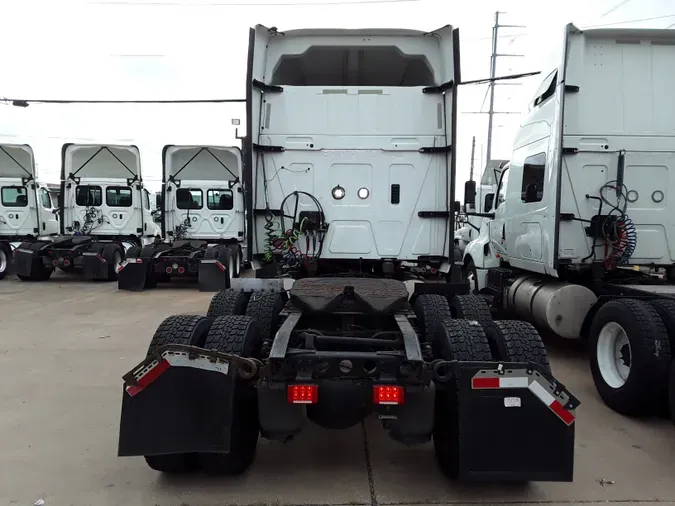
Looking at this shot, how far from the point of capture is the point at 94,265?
12078 mm

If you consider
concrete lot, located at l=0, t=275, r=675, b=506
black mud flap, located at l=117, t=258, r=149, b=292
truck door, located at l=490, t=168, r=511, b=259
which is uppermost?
truck door, located at l=490, t=168, r=511, b=259

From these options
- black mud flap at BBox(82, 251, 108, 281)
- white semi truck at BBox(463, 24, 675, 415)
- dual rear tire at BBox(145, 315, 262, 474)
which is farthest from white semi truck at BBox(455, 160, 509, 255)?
black mud flap at BBox(82, 251, 108, 281)

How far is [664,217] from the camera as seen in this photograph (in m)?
5.54

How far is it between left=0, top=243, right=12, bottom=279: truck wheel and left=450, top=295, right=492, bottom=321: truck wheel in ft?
43.5

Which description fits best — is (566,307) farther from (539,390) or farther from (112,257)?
(112,257)

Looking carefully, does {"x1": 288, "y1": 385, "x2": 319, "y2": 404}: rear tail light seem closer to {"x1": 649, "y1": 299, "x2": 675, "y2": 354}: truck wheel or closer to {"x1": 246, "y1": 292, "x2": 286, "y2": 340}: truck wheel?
{"x1": 246, "y1": 292, "x2": 286, "y2": 340}: truck wheel

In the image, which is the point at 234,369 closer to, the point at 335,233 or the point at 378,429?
the point at 378,429

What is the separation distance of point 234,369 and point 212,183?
10.6 m

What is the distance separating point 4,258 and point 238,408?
44.0 ft

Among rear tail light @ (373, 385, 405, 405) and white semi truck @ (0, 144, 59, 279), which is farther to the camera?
white semi truck @ (0, 144, 59, 279)

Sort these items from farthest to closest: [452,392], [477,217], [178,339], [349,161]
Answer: [477,217] < [349,161] < [178,339] < [452,392]

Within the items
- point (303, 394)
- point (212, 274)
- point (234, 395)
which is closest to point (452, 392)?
point (303, 394)

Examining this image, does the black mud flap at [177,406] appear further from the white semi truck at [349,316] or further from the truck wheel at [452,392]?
the truck wheel at [452,392]

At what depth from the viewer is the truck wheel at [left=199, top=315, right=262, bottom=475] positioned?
9.62ft
